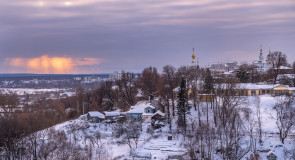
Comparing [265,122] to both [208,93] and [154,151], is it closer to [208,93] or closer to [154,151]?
[208,93]

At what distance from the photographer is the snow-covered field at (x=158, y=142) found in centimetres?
1820

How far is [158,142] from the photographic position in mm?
20688

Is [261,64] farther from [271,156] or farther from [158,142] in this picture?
[271,156]

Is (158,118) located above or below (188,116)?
below

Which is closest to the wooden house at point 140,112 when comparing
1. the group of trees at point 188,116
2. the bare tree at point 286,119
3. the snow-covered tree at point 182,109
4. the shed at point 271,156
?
the group of trees at point 188,116

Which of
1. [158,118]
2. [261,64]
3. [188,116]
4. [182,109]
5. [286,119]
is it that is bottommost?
[158,118]

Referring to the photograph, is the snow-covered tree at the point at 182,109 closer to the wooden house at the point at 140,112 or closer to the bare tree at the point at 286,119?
the wooden house at the point at 140,112

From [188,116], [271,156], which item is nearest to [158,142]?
[188,116]

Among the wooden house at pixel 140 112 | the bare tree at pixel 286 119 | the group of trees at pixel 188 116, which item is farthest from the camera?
the wooden house at pixel 140 112

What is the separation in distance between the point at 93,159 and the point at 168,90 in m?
13.4

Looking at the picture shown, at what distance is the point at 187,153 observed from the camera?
18203mm

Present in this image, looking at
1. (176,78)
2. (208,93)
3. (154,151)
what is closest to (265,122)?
(208,93)

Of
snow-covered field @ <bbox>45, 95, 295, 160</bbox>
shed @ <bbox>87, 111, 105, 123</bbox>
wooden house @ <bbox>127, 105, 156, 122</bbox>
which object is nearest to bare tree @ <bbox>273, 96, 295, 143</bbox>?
snow-covered field @ <bbox>45, 95, 295, 160</bbox>

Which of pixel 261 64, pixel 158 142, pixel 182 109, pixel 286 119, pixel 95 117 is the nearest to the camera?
pixel 286 119
